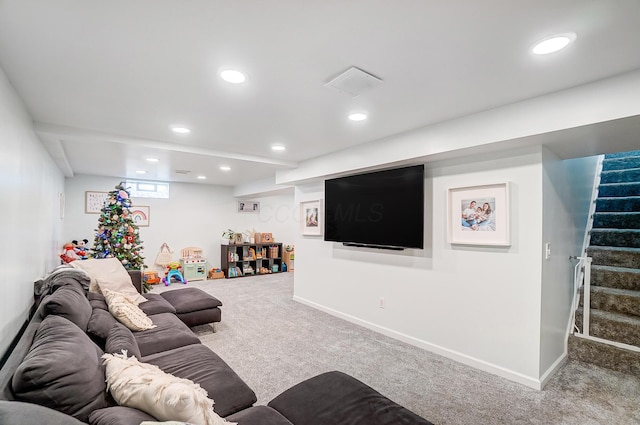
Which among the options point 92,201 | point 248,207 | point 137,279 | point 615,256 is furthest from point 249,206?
point 615,256

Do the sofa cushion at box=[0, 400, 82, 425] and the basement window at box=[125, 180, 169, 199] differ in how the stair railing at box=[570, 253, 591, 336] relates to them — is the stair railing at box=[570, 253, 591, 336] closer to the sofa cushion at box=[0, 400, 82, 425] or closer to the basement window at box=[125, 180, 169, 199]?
the sofa cushion at box=[0, 400, 82, 425]

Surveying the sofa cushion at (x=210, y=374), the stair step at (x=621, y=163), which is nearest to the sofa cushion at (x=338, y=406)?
the sofa cushion at (x=210, y=374)

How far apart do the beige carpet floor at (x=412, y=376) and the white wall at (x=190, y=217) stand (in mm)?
3856

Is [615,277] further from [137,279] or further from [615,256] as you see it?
[137,279]

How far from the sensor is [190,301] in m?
3.72

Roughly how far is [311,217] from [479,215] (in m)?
2.70

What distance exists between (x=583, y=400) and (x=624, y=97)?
7.55 ft

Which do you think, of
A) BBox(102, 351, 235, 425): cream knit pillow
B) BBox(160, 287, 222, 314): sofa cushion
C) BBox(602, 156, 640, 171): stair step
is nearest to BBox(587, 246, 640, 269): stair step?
BBox(602, 156, 640, 171): stair step

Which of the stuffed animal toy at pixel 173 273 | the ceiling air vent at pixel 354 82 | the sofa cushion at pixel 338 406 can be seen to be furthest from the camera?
the stuffed animal toy at pixel 173 273

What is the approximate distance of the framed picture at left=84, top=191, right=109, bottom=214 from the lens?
626 centimetres

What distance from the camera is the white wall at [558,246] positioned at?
2646mm

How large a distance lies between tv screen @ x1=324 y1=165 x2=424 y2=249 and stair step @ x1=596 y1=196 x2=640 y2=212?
3.18 m

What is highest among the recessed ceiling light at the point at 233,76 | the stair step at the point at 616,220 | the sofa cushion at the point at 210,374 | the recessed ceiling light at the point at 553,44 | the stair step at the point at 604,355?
the recessed ceiling light at the point at 233,76

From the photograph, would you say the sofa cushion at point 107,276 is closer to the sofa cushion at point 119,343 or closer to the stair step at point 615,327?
the sofa cushion at point 119,343
